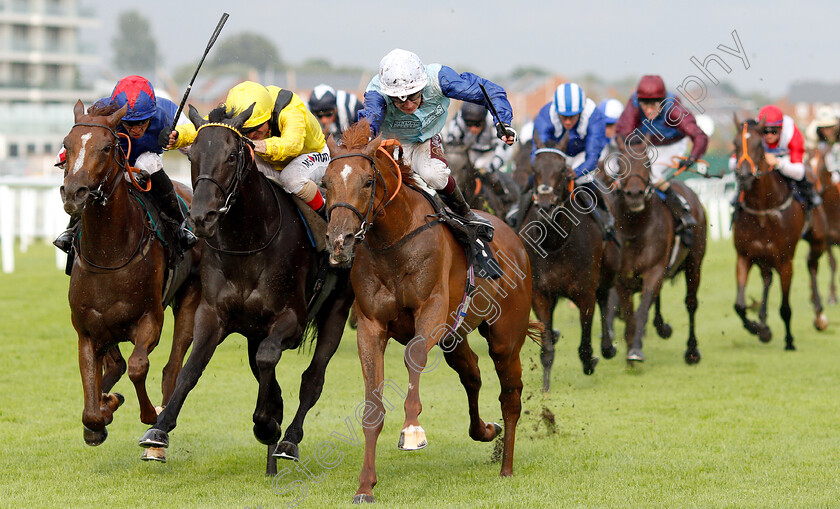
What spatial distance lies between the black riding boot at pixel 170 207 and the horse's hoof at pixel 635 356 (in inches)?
A: 174

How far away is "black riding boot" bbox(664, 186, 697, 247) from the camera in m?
10.0

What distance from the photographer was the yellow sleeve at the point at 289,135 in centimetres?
533

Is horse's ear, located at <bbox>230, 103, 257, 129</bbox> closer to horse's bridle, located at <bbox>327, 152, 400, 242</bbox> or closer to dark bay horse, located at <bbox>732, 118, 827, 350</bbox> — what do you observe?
horse's bridle, located at <bbox>327, 152, 400, 242</bbox>

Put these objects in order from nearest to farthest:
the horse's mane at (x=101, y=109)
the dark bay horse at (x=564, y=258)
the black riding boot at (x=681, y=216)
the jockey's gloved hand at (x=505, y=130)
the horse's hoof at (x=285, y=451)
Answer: the horse's hoof at (x=285, y=451) → the horse's mane at (x=101, y=109) → the jockey's gloved hand at (x=505, y=130) → the dark bay horse at (x=564, y=258) → the black riding boot at (x=681, y=216)

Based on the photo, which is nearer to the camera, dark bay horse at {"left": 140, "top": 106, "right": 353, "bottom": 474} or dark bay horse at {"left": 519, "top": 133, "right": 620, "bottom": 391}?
dark bay horse at {"left": 140, "top": 106, "right": 353, "bottom": 474}

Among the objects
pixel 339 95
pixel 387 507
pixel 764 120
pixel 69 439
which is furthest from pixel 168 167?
pixel 387 507

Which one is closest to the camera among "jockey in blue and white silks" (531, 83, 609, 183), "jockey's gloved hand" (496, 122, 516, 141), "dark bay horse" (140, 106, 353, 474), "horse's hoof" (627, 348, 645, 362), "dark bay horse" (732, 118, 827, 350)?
"dark bay horse" (140, 106, 353, 474)

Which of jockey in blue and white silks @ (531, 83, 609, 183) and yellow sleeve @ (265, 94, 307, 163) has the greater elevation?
jockey in blue and white silks @ (531, 83, 609, 183)

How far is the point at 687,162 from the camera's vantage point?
32.4ft

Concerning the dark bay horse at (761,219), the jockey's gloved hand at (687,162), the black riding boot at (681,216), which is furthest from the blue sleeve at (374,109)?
the dark bay horse at (761,219)

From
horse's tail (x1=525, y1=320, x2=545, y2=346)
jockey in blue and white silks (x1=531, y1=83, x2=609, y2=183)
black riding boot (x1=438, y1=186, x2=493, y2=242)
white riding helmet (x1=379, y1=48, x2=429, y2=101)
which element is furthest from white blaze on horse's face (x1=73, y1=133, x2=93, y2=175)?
jockey in blue and white silks (x1=531, y1=83, x2=609, y2=183)

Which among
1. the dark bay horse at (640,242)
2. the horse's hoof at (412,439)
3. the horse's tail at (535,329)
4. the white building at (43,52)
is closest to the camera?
the horse's hoof at (412,439)

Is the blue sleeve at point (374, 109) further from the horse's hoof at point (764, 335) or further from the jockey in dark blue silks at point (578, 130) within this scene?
the horse's hoof at point (764, 335)

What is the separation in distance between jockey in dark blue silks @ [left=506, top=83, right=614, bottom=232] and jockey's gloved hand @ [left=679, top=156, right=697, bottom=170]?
3.81 ft
